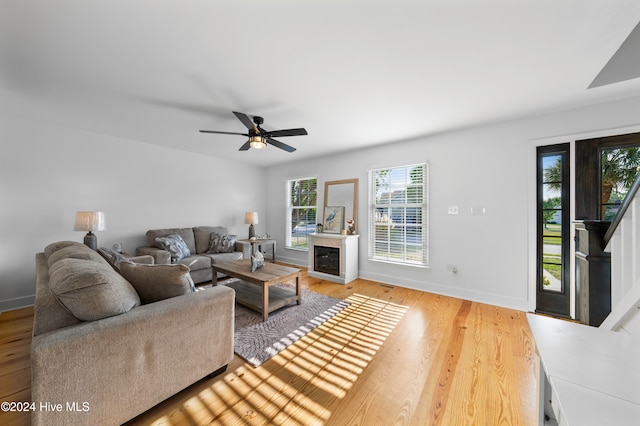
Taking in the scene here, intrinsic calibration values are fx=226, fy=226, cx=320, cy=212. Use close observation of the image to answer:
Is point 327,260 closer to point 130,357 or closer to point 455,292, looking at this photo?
point 455,292

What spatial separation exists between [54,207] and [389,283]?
5104 millimetres

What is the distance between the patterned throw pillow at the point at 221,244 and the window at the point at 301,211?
5.06ft

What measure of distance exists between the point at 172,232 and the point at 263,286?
8.36ft

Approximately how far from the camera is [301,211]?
5.41 meters

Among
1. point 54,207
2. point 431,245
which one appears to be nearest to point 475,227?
point 431,245

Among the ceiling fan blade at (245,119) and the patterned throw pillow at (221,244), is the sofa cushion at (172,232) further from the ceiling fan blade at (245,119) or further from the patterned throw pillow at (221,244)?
the ceiling fan blade at (245,119)

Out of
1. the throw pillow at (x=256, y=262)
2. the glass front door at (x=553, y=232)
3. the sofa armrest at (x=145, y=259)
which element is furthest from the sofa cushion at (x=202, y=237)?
the glass front door at (x=553, y=232)

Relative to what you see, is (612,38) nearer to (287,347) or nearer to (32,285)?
(287,347)

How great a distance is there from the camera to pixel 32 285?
9.75ft

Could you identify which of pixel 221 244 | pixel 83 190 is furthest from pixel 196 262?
pixel 83 190

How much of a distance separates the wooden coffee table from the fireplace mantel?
1.18m

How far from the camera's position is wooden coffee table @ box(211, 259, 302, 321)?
2558mm

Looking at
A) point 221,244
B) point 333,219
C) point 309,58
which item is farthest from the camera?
point 333,219

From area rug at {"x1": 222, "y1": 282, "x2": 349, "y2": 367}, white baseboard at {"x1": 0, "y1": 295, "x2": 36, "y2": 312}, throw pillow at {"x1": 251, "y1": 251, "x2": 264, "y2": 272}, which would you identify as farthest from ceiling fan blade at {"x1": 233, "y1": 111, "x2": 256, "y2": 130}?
white baseboard at {"x1": 0, "y1": 295, "x2": 36, "y2": 312}
